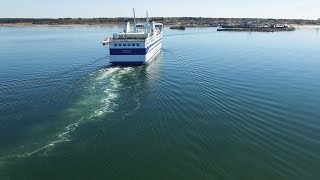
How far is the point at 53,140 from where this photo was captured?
25.9 m

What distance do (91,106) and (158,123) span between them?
8225mm

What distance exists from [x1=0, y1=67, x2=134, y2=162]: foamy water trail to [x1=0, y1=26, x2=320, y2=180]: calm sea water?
102mm

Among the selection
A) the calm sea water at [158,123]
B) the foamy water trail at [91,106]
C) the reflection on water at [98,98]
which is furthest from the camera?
the reflection on water at [98,98]

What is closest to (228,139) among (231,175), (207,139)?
(207,139)

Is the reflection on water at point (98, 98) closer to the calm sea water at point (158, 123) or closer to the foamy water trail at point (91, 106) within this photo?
the foamy water trail at point (91, 106)

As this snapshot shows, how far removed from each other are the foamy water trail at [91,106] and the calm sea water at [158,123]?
0.33ft

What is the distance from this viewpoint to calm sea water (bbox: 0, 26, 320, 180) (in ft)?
72.5

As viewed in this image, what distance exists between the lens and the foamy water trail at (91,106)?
80.9 feet

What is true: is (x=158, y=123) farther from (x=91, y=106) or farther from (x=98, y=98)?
(x=98, y=98)

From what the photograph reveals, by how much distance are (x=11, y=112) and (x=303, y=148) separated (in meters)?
26.8

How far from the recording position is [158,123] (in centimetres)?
2967

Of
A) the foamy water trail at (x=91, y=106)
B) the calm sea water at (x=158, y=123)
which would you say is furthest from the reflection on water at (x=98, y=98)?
the calm sea water at (x=158, y=123)

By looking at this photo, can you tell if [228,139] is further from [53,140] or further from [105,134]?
[53,140]

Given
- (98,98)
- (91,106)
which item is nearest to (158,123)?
(91,106)
